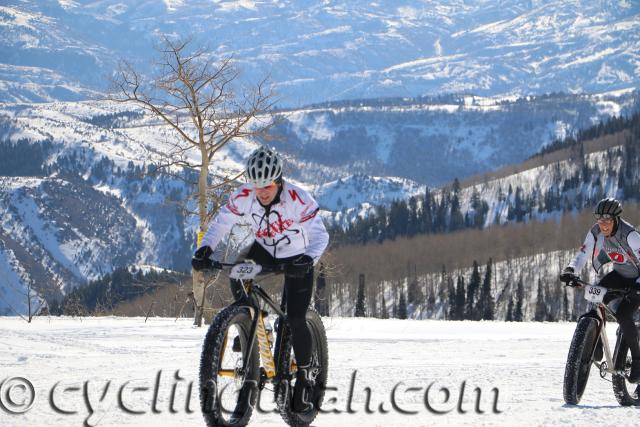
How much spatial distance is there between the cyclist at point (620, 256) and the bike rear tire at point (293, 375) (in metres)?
3.16

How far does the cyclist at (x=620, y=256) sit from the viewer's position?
34.8 ft

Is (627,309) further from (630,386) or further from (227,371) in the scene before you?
(227,371)

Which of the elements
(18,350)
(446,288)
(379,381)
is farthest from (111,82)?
(446,288)

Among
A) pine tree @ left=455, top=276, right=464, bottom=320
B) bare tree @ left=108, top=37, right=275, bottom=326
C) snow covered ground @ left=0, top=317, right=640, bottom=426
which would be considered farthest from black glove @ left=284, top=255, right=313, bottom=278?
pine tree @ left=455, top=276, right=464, bottom=320

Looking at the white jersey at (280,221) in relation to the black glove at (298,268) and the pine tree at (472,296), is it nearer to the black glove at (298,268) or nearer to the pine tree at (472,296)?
the black glove at (298,268)

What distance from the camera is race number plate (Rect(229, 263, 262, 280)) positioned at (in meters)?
7.98

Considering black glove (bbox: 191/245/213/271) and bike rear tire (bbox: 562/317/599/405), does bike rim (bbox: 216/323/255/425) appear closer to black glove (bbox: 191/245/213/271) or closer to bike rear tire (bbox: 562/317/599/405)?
black glove (bbox: 191/245/213/271)

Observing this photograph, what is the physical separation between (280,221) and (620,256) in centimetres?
439

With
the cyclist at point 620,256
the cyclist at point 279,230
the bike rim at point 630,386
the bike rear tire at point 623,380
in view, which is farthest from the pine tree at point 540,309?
the cyclist at point 279,230

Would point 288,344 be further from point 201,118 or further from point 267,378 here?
point 201,118

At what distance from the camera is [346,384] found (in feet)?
37.8

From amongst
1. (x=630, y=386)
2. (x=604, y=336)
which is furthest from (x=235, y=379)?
(x=630, y=386)

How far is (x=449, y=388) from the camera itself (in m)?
11.4

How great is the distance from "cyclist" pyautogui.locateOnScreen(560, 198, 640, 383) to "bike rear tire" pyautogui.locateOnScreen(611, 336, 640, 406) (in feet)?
0.25
